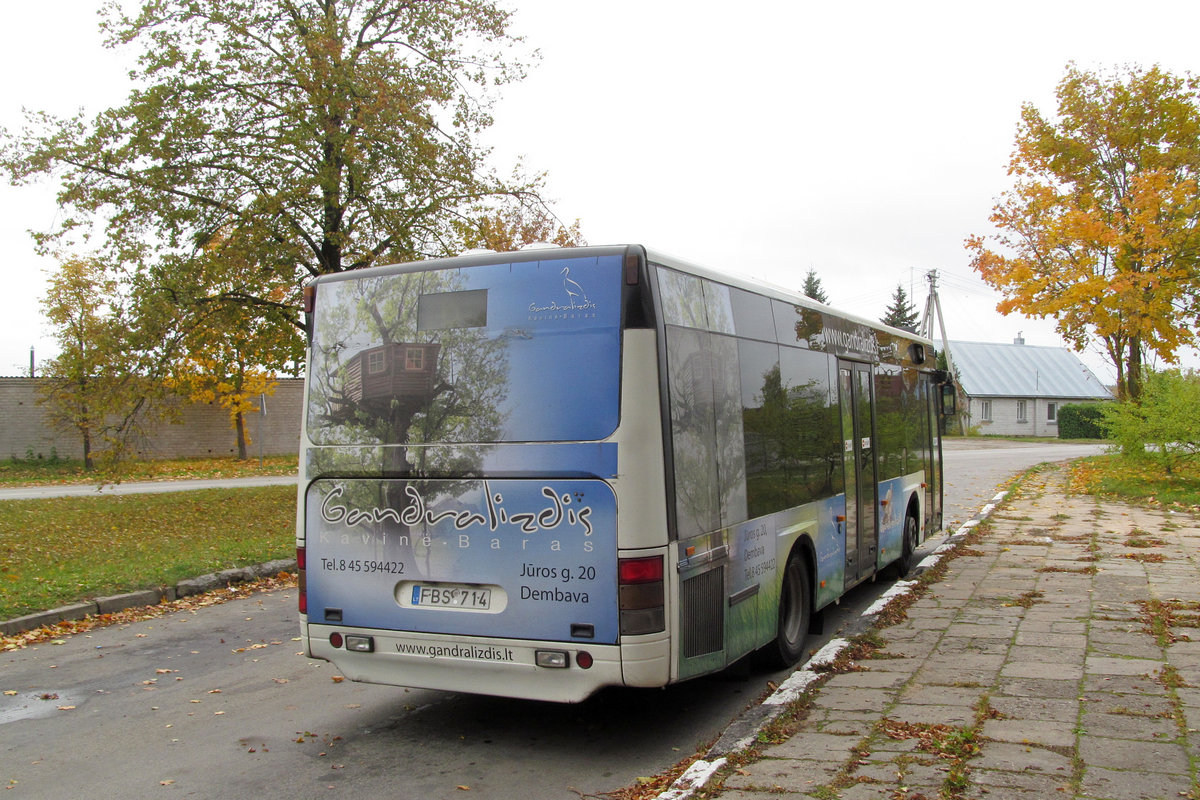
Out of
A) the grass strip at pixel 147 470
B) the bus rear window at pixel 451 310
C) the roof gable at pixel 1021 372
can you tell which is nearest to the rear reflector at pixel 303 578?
the bus rear window at pixel 451 310

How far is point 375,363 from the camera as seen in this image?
5797mm

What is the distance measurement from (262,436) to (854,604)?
29.9m

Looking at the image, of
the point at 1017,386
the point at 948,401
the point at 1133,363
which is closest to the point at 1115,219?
the point at 1133,363

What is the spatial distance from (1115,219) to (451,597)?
23.6 meters

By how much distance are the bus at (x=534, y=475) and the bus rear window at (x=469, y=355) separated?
0.5 inches

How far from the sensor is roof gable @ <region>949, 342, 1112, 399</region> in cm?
6844

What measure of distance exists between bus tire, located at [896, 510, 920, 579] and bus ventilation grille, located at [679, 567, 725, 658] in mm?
5664

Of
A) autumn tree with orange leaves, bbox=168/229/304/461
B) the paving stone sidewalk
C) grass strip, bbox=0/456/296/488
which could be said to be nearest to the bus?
the paving stone sidewalk

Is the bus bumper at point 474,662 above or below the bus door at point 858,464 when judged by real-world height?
below

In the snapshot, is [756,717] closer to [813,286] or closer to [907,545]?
[907,545]

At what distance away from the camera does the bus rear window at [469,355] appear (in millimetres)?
5246

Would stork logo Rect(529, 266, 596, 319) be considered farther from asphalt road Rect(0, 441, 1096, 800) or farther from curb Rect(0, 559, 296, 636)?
curb Rect(0, 559, 296, 636)

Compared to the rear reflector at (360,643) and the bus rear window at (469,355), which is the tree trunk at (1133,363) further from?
the rear reflector at (360,643)

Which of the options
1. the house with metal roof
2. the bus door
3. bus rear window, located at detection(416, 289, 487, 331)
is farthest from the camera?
the house with metal roof
